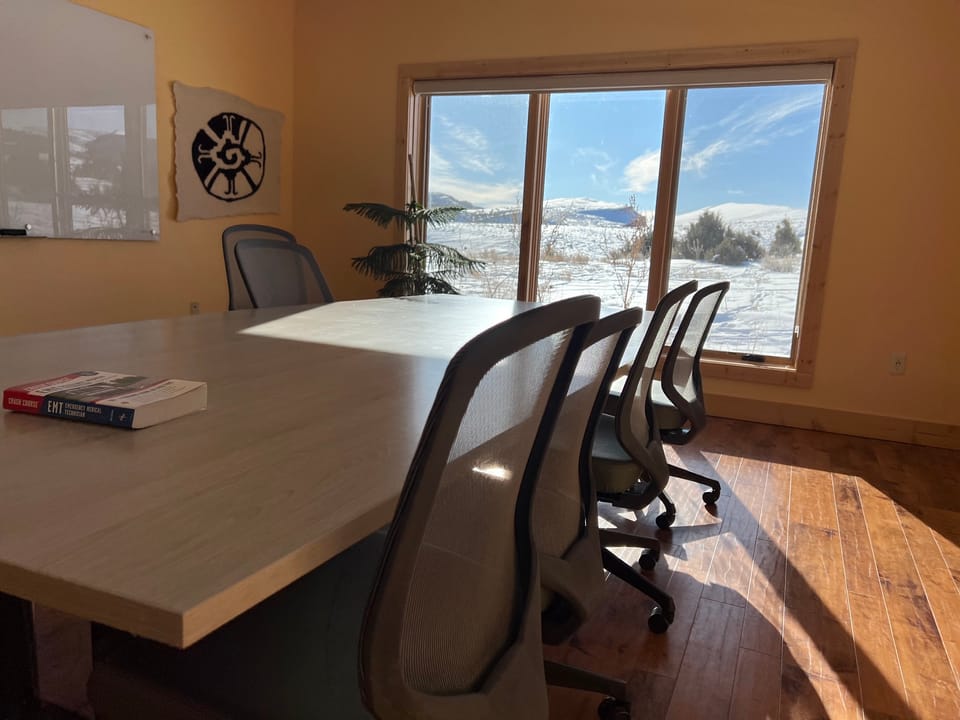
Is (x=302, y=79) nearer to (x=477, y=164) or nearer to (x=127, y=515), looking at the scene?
(x=477, y=164)

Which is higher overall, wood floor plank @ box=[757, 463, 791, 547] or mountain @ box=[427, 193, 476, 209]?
mountain @ box=[427, 193, 476, 209]

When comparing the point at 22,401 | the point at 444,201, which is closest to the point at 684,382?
the point at 22,401

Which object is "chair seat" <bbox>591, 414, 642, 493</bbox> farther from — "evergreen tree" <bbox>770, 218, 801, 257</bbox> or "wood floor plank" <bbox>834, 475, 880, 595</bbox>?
"evergreen tree" <bbox>770, 218, 801, 257</bbox>

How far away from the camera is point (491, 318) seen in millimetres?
2637

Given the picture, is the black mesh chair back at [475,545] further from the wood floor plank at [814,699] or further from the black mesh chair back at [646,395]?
the wood floor plank at [814,699]

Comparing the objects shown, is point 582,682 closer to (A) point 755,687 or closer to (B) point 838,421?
(A) point 755,687

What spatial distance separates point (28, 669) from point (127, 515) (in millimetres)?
476

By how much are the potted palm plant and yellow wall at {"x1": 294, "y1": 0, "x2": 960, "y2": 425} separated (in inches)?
44.7

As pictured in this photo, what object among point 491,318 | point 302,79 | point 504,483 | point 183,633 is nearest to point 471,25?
point 302,79

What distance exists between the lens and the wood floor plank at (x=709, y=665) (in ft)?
5.08

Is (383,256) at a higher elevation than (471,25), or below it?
below

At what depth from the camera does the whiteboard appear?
3.31m

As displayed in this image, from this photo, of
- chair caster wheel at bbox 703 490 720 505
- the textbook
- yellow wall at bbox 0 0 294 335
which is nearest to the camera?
the textbook

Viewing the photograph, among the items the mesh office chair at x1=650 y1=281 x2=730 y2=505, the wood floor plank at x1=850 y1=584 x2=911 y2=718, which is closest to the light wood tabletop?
the mesh office chair at x1=650 y1=281 x2=730 y2=505
